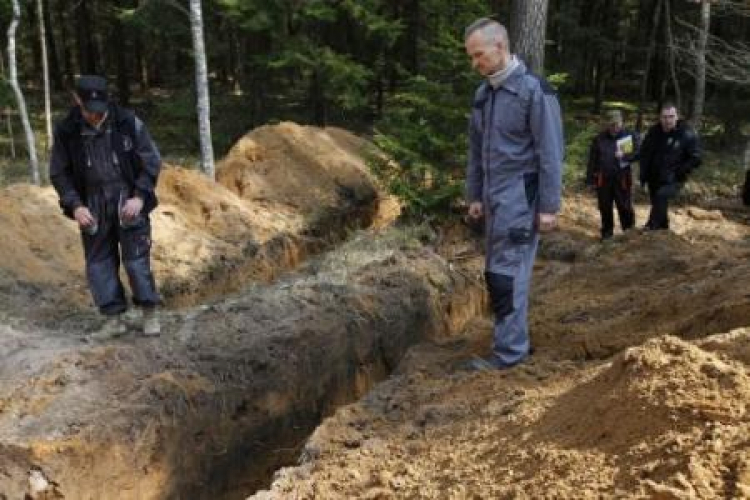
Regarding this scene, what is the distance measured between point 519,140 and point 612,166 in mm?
5288

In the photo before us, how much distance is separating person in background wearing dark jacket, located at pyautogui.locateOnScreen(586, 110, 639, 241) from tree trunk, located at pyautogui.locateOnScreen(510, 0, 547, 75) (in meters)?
1.60

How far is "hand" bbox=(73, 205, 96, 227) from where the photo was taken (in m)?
5.77

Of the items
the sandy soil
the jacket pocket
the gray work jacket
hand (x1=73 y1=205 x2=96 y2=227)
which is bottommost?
the sandy soil

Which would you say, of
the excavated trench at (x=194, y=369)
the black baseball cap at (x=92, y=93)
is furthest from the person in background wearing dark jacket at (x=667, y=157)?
the black baseball cap at (x=92, y=93)

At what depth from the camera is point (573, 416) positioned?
350 centimetres

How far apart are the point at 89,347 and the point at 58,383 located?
1.93 feet

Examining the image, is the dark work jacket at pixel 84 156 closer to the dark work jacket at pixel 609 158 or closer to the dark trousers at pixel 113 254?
the dark trousers at pixel 113 254

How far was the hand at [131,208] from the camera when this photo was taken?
19.0 ft

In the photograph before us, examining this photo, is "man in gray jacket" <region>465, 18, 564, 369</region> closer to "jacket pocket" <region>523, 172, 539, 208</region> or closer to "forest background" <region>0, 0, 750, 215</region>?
"jacket pocket" <region>523, 172, 539, 208</region>

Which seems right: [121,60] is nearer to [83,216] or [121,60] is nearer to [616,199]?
[616,199]

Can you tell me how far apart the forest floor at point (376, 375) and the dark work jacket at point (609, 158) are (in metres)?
0.85

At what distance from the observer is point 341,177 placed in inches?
538

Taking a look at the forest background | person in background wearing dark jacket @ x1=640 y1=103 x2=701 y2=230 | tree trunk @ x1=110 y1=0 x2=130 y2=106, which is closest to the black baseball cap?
the forest background

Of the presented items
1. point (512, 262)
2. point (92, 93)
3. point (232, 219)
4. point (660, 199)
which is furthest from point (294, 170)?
point (512, 262)
